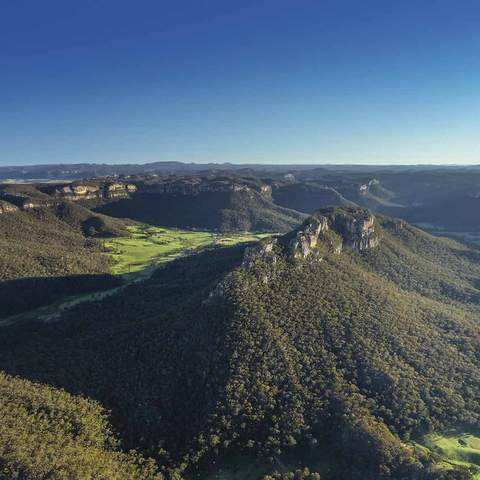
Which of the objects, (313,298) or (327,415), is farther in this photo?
(313,298)

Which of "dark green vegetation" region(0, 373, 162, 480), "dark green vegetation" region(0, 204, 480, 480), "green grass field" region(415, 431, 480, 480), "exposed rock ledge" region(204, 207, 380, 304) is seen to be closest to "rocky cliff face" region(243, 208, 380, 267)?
"exposed rock ledge" region(204, 207, 380, 304)

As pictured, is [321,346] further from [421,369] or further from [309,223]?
[309,223]

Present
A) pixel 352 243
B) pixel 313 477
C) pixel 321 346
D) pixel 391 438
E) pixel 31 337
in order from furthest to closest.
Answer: pixel 352 243 → pixel 31 337 → pixel 321 346 → pixel 391 438 → pixel 313 477

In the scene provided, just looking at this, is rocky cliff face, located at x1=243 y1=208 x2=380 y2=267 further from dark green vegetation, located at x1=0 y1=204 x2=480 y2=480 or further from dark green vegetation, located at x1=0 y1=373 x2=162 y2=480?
dark green vegetation, located at x1=0 y1=373 x2=162 y2=480

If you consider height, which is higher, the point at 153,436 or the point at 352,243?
the point at 352,243

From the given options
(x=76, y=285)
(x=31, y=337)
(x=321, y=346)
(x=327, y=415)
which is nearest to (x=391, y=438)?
(x=327, y=415)

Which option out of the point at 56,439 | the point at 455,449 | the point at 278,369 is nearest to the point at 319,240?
the point at 278,369
